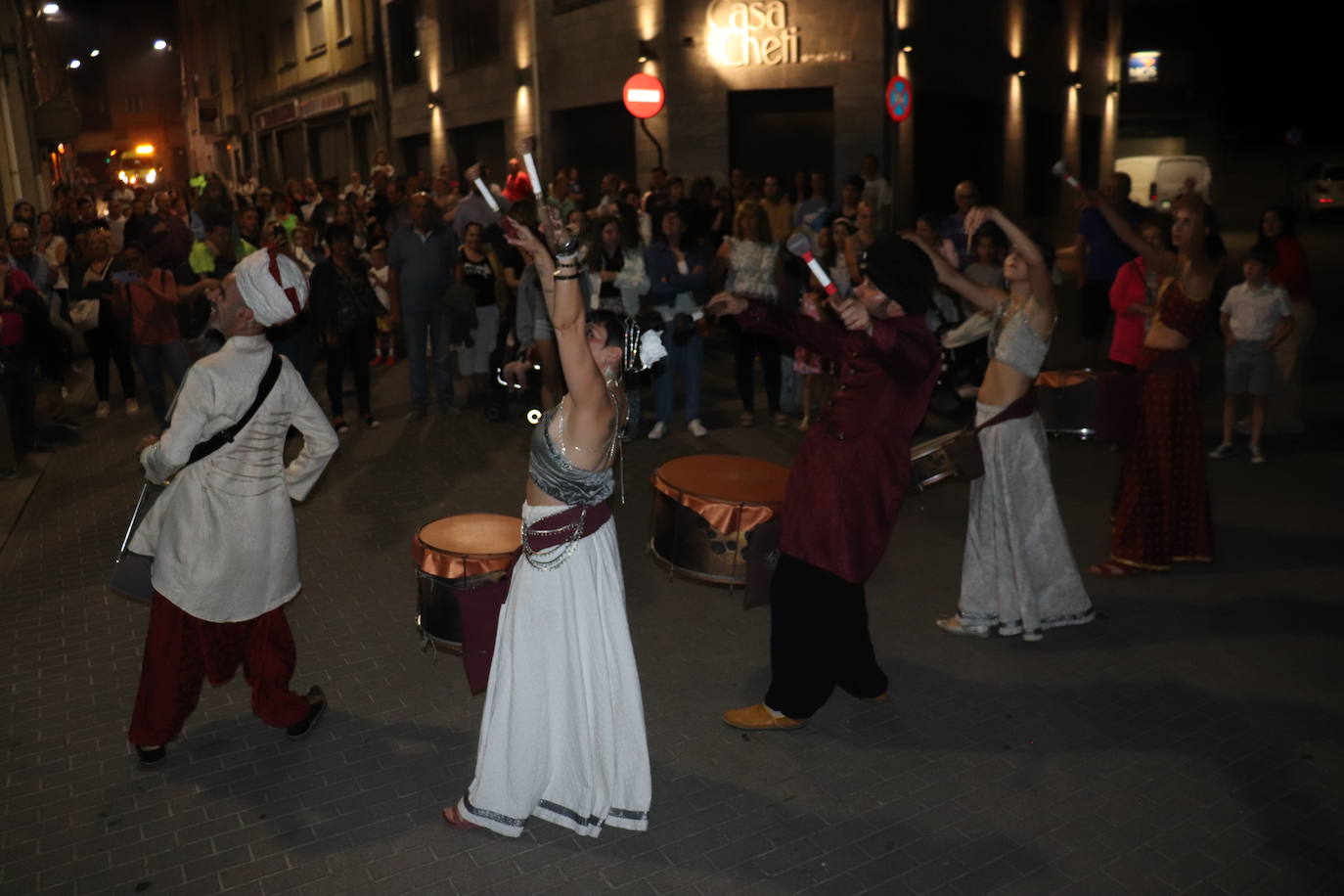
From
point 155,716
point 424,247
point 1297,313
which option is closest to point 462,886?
point 155,716

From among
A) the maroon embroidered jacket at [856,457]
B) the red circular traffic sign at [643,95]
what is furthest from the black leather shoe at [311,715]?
the red circular traffic sign at [643,95]

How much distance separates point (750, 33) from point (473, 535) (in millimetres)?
16838

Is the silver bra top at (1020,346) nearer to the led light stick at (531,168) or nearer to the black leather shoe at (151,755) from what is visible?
the led light stick at (531,168)

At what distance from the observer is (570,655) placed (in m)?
3.74

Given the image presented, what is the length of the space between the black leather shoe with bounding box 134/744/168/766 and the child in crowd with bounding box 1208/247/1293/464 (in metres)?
7.89

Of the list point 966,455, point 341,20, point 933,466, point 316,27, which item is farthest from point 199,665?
point 316,27

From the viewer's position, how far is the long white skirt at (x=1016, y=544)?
212 inches

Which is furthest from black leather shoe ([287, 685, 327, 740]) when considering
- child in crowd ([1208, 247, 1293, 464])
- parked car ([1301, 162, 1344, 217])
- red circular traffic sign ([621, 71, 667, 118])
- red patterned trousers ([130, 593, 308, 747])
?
parked car ([1301, 162, 1344, 217])

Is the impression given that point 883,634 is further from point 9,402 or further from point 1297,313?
point 9,402

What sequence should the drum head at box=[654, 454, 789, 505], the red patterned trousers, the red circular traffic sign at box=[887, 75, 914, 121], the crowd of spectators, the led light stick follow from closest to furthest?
1. the led light stick
2. the red patterned trousers
3. the drum head at box=[654, 454, 789, 505]
4. the crowd of spectators
5. the red circular traffic sign at box=[887, 75, 914, 121]

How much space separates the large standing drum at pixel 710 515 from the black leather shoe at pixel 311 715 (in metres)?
1.77

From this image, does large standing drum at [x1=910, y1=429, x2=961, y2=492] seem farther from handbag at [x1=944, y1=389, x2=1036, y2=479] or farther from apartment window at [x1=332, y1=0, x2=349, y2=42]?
apartment window at [x1=332, y1=0, x2=349, y2=42]

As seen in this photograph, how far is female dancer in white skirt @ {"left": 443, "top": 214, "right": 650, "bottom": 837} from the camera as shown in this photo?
3.62m

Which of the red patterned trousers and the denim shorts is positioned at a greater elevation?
the denim shorts
